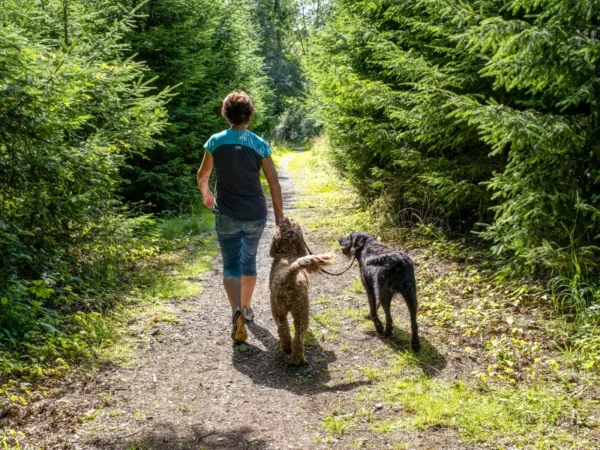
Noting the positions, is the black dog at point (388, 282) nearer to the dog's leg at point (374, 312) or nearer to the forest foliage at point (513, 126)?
the dog's leg at point (374, 312)

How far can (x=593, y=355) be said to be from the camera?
428 centimetres

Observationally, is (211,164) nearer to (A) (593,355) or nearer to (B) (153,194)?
(A) (593,355)

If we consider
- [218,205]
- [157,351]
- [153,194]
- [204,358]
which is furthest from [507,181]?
[153,194]

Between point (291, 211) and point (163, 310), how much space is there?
7.49 m

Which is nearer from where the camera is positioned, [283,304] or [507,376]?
[507,376]

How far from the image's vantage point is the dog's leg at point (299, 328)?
4.68 m

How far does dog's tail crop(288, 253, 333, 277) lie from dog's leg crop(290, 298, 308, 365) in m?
0.30

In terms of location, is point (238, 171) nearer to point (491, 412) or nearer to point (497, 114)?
point (497, 114)

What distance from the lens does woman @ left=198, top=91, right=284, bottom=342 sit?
5000mm

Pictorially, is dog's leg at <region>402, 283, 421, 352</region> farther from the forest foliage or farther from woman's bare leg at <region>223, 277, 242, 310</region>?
woman's bare leg at <region>223, 277, 242, 310</region>

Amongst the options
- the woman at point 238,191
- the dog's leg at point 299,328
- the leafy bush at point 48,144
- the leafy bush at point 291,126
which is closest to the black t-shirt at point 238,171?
the woman at point 238,191

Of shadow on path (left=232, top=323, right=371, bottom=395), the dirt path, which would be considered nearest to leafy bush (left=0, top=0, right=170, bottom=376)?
the dirt path

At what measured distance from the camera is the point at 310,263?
4.67 metres

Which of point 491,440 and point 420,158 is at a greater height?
point 420,158
